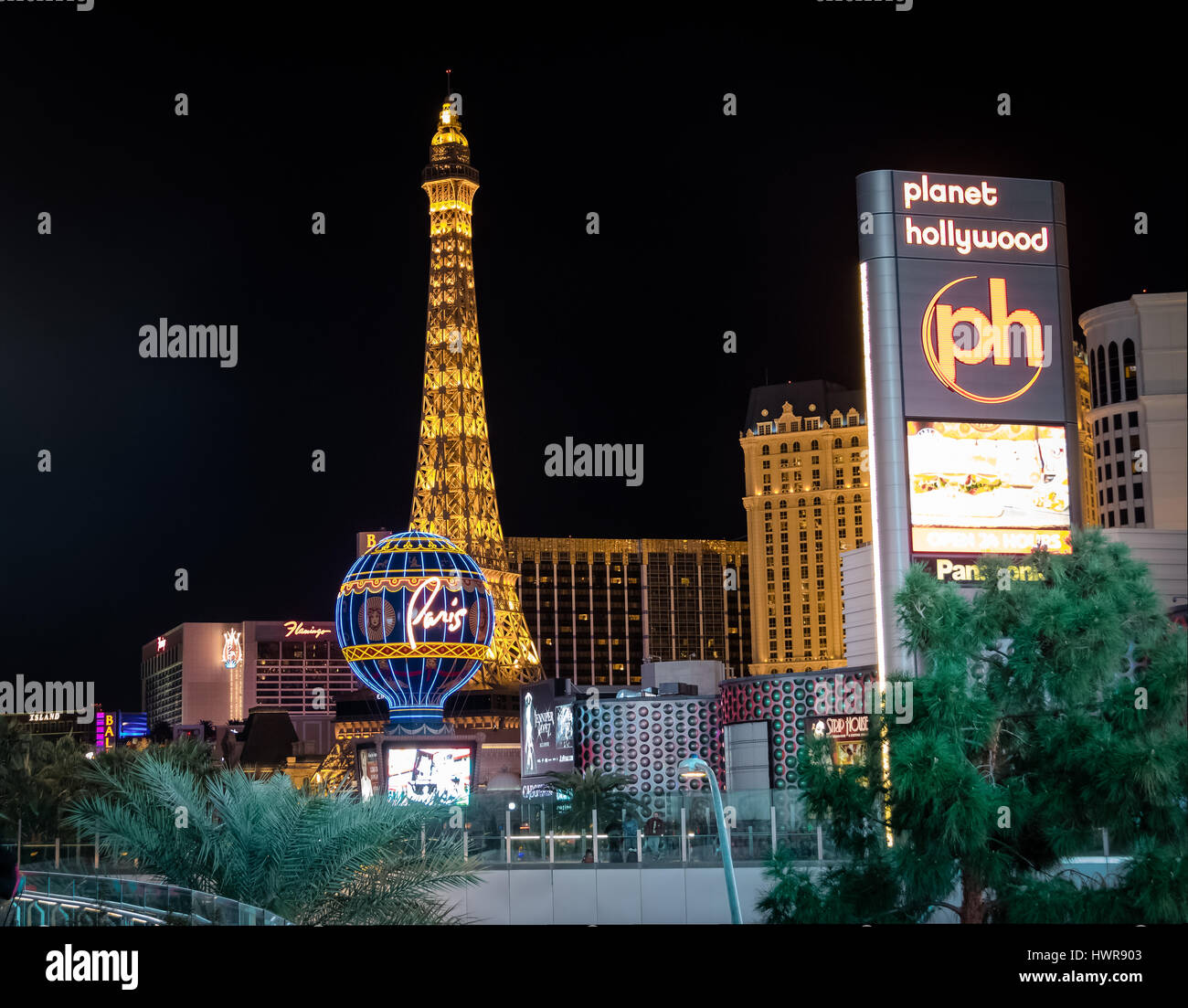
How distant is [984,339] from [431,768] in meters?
31.4

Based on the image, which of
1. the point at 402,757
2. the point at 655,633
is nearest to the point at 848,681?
the point at 402,757

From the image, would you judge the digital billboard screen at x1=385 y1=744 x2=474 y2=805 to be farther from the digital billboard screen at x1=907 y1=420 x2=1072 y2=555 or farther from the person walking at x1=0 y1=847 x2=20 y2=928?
the person walking at x1=0 y1=847 x2=20 y2=928

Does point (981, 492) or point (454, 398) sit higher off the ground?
point (454, 398)

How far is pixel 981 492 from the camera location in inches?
1700

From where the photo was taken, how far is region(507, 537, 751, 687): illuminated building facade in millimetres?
Result: 193250

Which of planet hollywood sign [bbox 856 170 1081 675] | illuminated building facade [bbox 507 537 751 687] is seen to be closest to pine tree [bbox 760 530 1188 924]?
planet hollywood sign [bbox 856 170 1081 675]

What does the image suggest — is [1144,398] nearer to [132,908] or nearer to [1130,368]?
[1130,368]

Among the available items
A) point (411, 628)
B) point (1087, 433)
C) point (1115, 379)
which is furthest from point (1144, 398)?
point (411, 628)

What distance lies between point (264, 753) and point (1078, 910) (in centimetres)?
11003

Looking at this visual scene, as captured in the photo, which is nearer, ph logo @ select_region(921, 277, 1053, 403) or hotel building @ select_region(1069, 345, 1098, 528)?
ph logo @ select_region(921, 277, 1053, 403)

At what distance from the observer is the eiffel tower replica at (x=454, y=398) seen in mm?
121688

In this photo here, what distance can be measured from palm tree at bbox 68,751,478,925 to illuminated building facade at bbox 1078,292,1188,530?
169 ft

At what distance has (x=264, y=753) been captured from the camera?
128 metres
